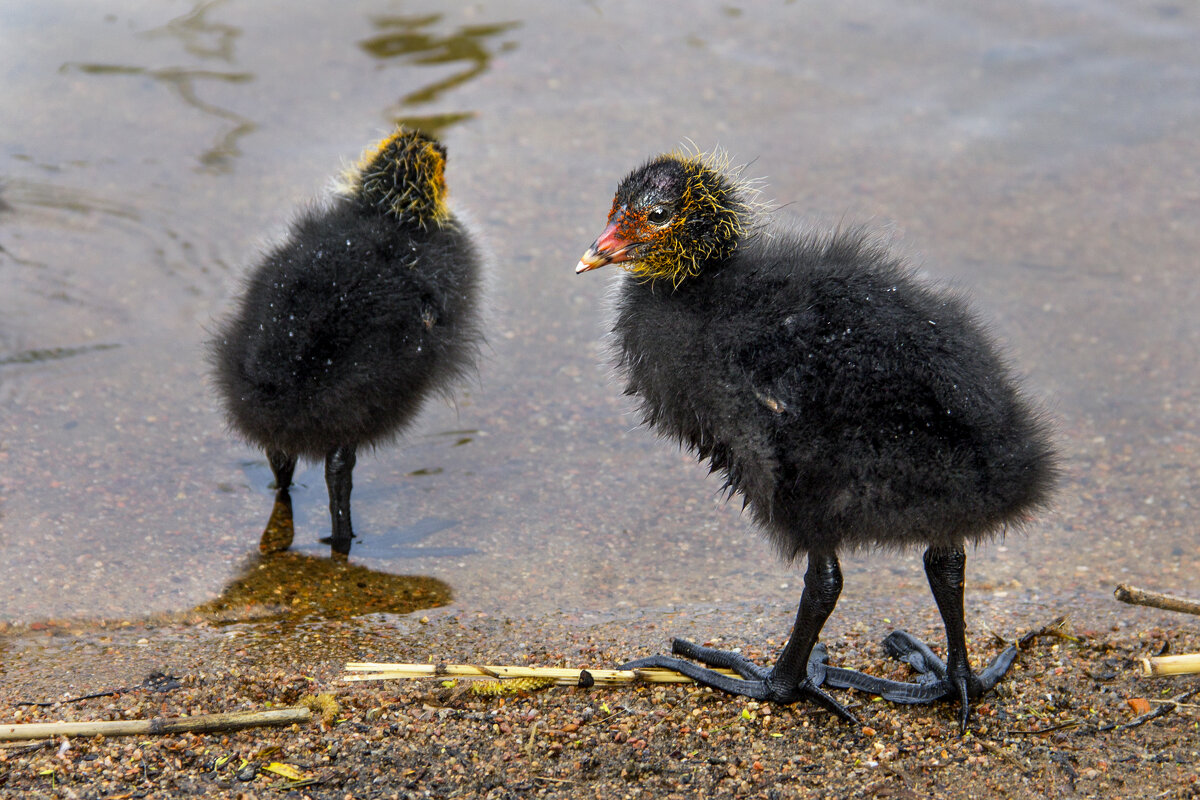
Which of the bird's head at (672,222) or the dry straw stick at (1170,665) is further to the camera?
the bird's head at (672,222)

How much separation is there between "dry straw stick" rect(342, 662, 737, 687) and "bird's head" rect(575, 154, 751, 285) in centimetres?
125

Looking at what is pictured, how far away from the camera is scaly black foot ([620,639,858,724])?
3.76 meters

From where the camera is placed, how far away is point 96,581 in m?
4.34

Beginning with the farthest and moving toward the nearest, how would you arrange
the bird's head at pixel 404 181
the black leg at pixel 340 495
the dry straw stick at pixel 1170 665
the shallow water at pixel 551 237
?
1. the bird's head at pixel 404 181
2. the shallow water at pixel 551 237
3. the black leg at pixel 340 495
4. the dry straw stick at pixel 1170 665

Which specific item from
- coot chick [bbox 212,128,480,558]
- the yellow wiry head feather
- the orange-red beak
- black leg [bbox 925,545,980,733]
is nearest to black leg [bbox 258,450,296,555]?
coot chick [bbox 212,128,480,558]

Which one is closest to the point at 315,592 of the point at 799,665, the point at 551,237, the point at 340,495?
the point at 340,495

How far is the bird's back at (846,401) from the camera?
3.28 meters

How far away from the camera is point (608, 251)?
386cm

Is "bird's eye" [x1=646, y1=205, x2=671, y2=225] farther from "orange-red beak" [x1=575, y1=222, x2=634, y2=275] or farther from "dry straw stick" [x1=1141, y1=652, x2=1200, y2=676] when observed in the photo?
"dry straw stick" [x1=1141, y1=652, x2=1200, y2=676]

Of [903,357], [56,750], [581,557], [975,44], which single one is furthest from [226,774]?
[975,44]

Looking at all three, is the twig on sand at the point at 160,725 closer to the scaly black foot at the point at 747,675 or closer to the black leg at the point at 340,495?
the scaly black foot at the point at 747,675

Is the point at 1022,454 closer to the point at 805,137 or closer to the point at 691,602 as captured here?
the point at 691,602

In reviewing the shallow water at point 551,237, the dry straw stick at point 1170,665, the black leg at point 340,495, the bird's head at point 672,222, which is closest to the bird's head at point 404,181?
the shallow water at point 551,237

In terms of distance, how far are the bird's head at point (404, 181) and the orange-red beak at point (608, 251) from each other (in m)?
1.16
